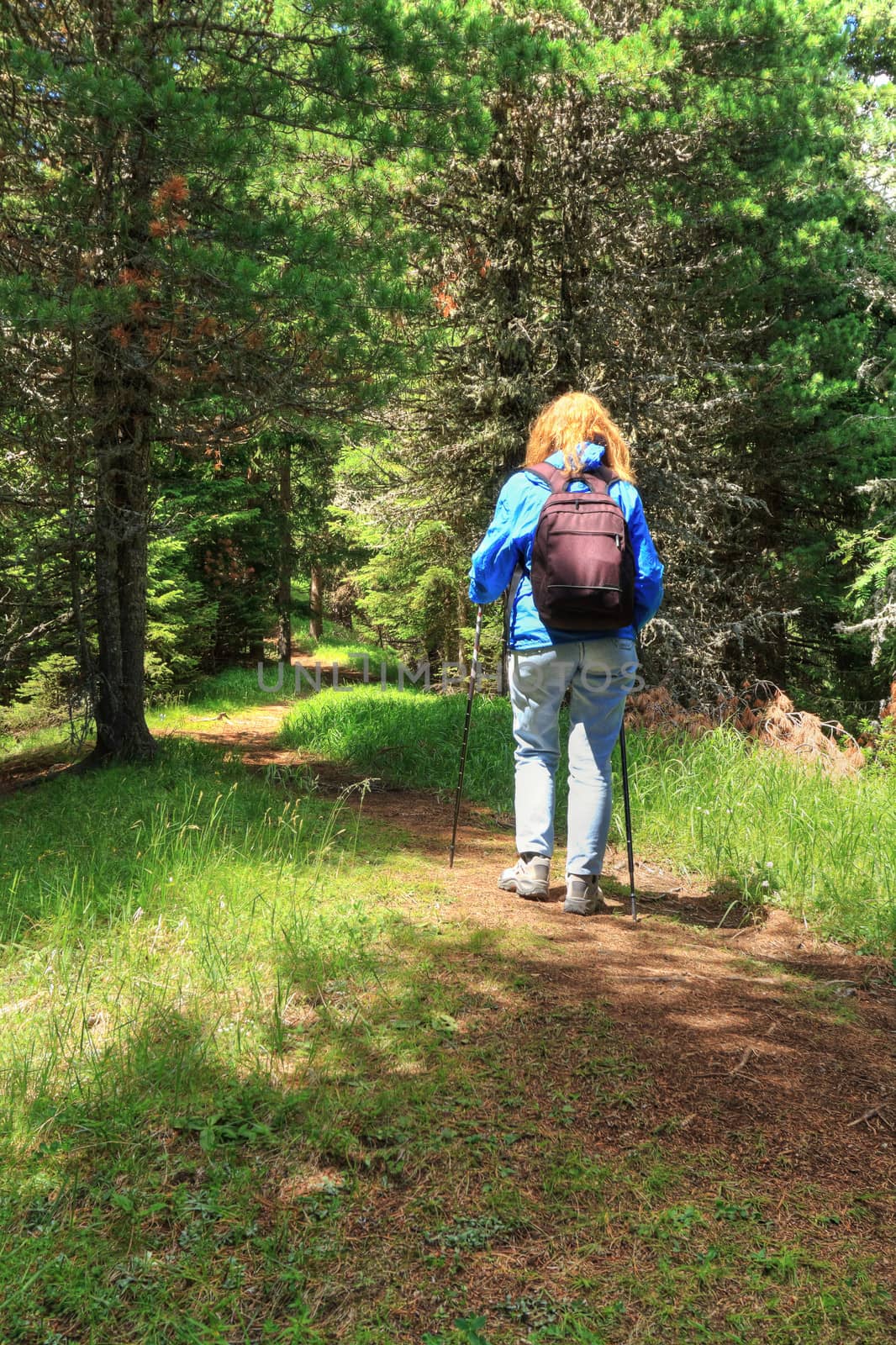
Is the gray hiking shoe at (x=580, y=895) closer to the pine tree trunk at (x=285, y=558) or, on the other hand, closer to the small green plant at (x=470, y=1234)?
the small green plant at (x=470, y=1234)

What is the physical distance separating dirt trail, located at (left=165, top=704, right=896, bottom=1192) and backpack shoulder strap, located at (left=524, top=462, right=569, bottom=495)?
183 cm

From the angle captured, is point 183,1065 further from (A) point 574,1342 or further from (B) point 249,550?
(B) point 249,550

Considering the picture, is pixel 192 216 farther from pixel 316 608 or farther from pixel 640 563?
pixel 316 608

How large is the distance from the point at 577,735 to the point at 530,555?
0.82m

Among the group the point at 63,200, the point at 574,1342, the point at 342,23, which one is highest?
the point at 342,23

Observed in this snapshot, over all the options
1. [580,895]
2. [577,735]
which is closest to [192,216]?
[577,735]

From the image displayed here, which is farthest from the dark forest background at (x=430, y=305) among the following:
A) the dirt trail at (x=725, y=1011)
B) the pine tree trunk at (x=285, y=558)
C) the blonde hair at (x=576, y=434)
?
the dirt trail at (x=725, y=1011)

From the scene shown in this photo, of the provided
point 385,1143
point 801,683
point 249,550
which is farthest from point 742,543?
point 385,1143

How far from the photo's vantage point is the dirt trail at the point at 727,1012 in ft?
7.72

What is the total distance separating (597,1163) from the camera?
2.20m

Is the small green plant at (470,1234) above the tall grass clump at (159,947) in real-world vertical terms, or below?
below

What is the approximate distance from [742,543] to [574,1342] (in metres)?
11.4

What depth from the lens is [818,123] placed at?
9266 millimetres

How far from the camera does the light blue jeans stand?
3949mm
